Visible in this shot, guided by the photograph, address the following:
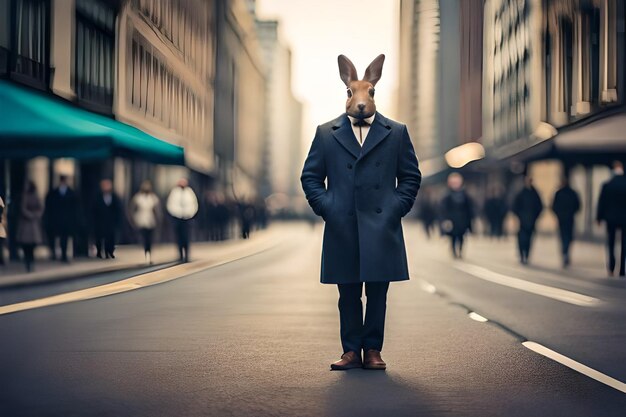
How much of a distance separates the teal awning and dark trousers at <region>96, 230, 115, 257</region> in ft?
7.22

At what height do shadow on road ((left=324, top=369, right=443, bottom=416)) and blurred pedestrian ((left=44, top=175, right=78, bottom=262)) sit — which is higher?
blurred pedestrian ((left=44, top=175, right=78, bottom=262))

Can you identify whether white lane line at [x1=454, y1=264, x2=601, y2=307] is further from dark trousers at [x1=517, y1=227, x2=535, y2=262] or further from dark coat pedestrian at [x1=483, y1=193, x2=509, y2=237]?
dark coat pedestrian at [x1=483, y1=193, x2=509, y2=237]

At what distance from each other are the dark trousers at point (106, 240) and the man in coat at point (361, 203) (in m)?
15.7

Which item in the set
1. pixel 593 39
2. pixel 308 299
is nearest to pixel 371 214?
pixel 308 299

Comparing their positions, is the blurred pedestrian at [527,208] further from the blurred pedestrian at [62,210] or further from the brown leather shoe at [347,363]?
the brown leather shoe at [347,363]

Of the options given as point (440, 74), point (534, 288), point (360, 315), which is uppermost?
point (440, 74)

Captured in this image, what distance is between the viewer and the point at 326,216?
679cm

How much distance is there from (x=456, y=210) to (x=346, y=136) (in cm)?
1660

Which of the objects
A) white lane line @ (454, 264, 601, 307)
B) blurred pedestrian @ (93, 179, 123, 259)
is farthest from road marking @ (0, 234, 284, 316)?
white lane line @ (454, 264, 601, 307)

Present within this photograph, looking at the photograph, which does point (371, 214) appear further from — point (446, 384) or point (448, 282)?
point (448, 282)

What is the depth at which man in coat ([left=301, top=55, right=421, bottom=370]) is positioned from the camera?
678cm

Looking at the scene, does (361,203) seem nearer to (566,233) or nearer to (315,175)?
(315,175)

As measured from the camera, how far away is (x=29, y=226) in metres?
18.3

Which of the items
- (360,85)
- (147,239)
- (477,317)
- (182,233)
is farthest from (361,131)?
(182,233)
